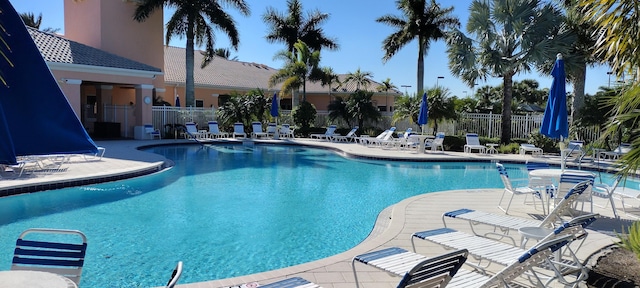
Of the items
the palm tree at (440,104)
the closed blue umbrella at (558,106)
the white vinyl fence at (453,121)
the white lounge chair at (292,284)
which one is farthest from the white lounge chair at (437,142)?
the white lounge chair at (292,284)

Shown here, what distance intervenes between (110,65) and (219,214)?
1491 cm

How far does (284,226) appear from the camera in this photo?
25.5 ft

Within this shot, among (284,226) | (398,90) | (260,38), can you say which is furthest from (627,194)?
(398,90)

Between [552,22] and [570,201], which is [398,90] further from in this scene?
[570,201]

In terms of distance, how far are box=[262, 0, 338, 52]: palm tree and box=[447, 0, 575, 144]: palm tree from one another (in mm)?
12416

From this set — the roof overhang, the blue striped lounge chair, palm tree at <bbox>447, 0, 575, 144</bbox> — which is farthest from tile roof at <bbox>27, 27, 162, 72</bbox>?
the blue striped lounge chair

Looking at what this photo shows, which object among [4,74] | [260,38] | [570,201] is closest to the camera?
[4,74]

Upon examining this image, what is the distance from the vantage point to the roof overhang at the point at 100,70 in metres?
18.9

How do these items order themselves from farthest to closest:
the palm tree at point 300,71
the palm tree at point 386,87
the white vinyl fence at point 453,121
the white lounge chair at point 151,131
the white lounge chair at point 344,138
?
the palm tree at point 386,87, the palm tree at point 300,71, the white lounge chair at point 344,138, the white vinyl fence at point 453,121, the white lounge chair at point 151,131

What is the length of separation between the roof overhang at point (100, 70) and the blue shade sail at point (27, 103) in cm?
1780

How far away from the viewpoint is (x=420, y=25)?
26234 millimetres

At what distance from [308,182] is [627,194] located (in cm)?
719

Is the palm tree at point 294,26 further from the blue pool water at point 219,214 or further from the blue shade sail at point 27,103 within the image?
the blue shade sail at point 27,103

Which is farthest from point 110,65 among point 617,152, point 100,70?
point 617,152
